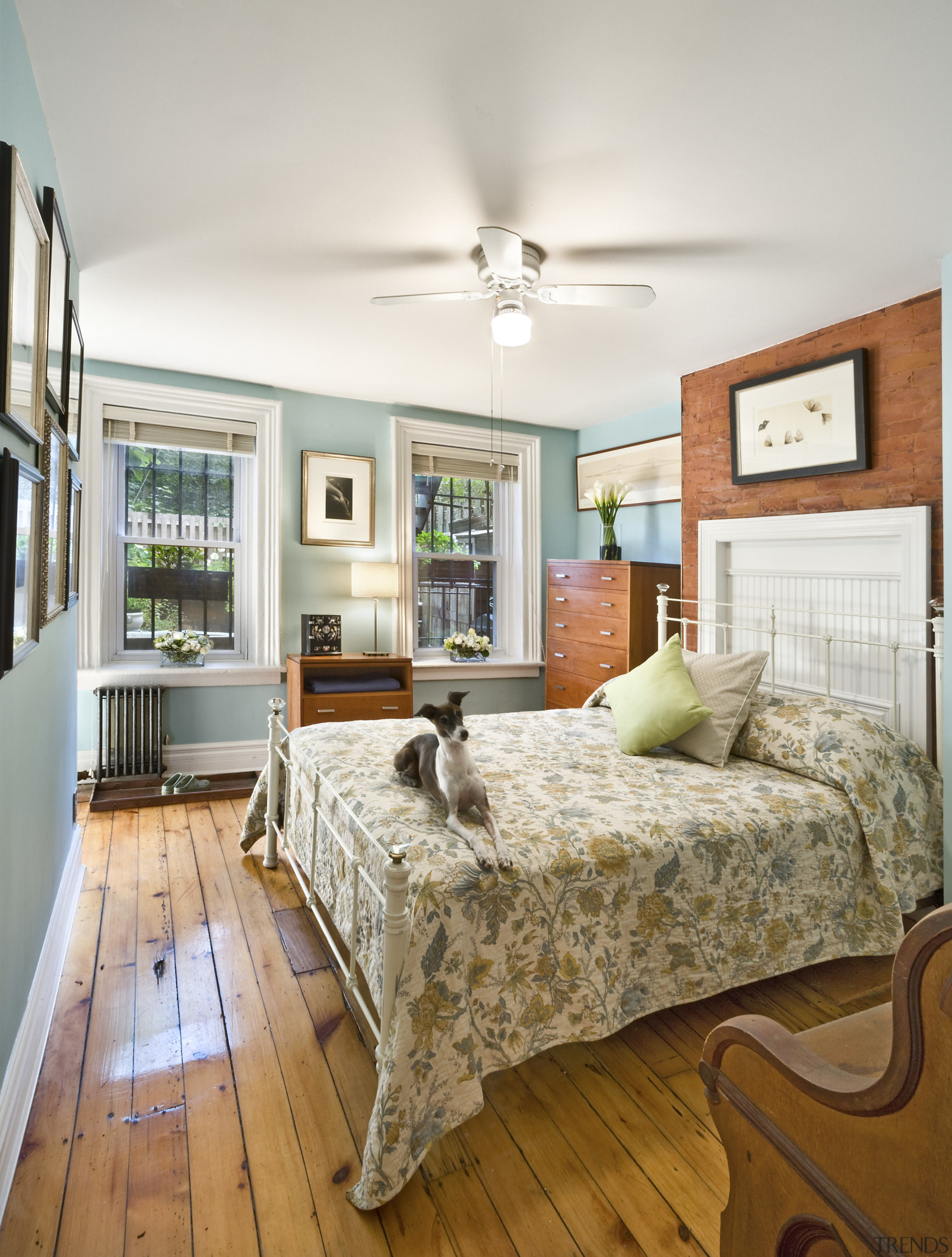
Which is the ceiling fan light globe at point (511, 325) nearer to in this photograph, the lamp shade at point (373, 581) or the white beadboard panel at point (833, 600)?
the white beadboard panel at point (833, 600)

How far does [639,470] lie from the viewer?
187 inches

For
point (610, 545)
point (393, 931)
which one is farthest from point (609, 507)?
point (393, 931)

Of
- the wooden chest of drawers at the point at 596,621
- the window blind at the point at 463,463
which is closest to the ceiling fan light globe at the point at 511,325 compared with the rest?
the wooden chest of drawers at the point at 596,621

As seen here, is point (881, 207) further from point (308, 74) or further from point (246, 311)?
point (246, 311)

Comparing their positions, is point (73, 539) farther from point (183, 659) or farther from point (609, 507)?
point (609, 507)

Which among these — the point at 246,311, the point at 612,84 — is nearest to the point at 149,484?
the point at 246,311

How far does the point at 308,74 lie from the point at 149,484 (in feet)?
10.5

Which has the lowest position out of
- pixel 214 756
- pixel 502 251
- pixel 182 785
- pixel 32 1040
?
pixel 32 1040

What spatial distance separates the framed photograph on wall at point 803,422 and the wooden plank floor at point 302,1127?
7.16ft

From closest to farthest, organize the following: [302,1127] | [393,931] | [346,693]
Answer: [393,931], [302,1127], [346,693]

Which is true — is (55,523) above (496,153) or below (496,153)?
below

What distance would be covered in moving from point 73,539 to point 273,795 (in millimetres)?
1400

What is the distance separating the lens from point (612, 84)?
1.67 m

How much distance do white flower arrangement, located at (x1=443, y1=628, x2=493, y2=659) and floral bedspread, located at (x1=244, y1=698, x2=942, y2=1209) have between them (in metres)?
2.30
